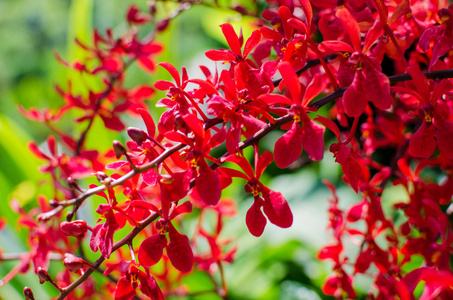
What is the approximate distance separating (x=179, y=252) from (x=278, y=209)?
93 millimetres

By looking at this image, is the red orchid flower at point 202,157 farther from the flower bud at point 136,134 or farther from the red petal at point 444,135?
the red petal at point 444,135

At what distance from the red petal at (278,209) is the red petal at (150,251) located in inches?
3.9

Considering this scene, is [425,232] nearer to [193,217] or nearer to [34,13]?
[193,217]

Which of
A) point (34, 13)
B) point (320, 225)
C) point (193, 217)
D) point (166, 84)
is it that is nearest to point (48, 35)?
point (34, 13)

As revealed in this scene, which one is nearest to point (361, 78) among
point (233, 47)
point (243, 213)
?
point (233, 47)

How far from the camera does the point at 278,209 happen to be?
369 mm

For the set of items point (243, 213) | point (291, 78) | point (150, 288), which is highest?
point (291, 78)

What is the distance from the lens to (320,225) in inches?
39.4

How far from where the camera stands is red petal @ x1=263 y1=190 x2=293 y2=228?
1.20 feet

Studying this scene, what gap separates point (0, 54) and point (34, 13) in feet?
1.47

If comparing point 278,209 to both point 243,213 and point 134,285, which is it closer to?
point 134,285

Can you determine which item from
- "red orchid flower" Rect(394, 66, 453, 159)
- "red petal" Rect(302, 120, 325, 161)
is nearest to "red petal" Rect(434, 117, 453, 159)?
"red orchid flower" Rect(394, 66, 453, 159)

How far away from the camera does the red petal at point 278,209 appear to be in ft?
1.20

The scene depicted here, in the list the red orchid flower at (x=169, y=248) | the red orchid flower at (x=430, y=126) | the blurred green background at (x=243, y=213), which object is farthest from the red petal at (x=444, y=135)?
the blurred green background at (x=243, y=213)
